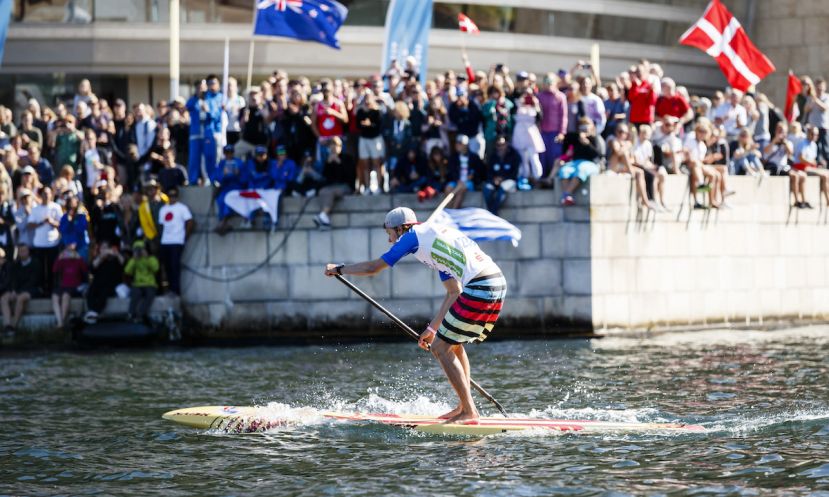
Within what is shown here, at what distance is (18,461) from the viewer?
1382cm

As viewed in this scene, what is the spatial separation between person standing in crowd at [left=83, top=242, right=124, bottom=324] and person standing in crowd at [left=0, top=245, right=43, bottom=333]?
1.04 m

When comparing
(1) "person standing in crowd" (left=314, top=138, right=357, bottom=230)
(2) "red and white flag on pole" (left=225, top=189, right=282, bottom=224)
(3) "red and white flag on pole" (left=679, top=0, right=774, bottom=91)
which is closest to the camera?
(1) "person standing in crowd" (left=314, top=138, right=357, bottom=230)

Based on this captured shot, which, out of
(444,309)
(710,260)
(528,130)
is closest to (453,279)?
(444,309)

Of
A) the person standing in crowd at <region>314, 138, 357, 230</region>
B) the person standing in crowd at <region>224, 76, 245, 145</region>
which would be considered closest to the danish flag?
the person standing in crowd at <region>224, 76, 245, 145</region>

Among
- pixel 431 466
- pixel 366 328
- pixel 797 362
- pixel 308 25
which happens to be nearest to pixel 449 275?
pixel 431 466

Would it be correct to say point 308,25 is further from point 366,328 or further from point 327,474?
point 327,474

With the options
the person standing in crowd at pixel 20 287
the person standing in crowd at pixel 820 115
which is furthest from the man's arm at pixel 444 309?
the person standing in crowd at pixel 820 115

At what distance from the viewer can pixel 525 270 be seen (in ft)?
80.4

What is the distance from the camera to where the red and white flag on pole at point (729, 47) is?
85.9 ft

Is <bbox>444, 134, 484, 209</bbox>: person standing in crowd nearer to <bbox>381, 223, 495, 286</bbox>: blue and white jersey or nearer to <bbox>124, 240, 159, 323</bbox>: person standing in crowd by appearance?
<bbox>124, 240, 159, 323</bbox>: person standing in crowd

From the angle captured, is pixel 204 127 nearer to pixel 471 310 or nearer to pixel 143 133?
pixel 143 133

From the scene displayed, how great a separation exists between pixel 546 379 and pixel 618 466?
233 inches

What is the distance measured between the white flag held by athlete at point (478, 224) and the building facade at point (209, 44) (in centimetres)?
1444

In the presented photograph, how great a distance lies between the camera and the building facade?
121ft
